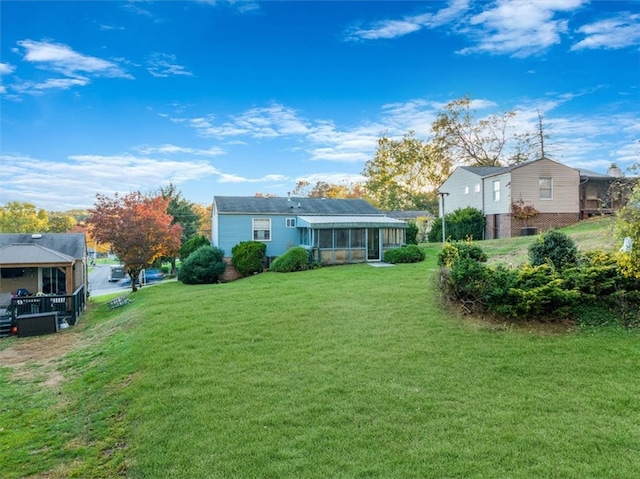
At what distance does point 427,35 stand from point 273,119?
10.3 meters

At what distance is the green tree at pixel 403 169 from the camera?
47.7m

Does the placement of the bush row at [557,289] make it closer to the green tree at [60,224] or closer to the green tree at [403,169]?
the green tree at [403,169]

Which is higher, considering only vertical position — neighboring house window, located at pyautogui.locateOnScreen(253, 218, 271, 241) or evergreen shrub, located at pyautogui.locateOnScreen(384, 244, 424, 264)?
neighboring house window, located at pyautogui.locateOnScreen(253, 218, 271, 241)

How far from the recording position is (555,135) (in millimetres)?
39281

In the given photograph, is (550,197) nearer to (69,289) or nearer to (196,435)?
(196,435)

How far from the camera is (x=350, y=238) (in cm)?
2191

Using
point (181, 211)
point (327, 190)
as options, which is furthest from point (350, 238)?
point (327, 190)

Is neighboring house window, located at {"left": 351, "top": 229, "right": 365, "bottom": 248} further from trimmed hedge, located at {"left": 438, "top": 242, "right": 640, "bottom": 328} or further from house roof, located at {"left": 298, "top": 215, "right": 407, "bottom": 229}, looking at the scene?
trimmed hedge, located at {"left": 438, "top": 242, "right": 640, "bottom": 328}

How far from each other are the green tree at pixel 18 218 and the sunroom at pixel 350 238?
1660 inches

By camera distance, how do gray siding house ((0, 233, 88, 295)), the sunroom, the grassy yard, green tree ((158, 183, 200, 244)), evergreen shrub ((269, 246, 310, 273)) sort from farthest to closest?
green tree ((158, 183, 200, 244)) → the sunroom → evergreen shrub ((269, 246, 310, 273)) → gray siding house ((0, 233, 88, 295)) → the grassy yard

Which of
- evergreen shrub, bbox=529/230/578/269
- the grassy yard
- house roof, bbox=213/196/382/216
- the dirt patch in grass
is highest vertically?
house roof, bbox=213/196/382/216

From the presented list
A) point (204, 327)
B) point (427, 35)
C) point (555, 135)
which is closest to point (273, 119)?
point (427, 35)

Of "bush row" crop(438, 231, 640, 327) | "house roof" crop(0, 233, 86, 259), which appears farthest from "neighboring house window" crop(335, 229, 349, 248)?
"house roof" crop(0, 233, 86, 259)

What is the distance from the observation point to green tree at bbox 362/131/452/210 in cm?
4769
